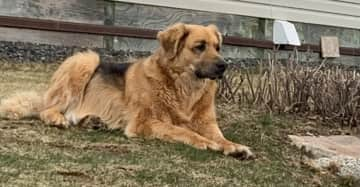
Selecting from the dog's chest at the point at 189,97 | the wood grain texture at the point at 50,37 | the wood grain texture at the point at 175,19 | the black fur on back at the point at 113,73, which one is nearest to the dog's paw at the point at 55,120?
the black fur on back at the point at 113,73

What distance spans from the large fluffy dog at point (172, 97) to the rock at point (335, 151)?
27.8 inches

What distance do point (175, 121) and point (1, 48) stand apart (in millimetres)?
5193

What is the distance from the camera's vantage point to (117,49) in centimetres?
1180

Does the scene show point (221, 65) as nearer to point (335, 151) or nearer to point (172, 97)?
point (172, 97)

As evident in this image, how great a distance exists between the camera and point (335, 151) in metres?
6.20

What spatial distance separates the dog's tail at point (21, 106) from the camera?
6719 millimetres

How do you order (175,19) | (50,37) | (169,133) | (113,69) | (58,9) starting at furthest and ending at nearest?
(175,19), (58,9), (50,37), (113,69), (169,133)

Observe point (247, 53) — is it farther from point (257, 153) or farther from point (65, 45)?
point (257, 153)

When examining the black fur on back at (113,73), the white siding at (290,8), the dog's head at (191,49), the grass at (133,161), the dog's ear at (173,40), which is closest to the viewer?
the grass at (133,161)

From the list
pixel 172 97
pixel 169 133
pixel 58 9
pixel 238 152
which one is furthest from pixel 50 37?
pixel 238 152

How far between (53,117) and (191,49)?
4.67 ft

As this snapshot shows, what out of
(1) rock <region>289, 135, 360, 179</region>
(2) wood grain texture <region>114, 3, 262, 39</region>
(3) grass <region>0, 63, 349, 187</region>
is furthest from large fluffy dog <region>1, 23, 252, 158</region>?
(2) wood grain texture <region>114, 3, 262, 39</region>

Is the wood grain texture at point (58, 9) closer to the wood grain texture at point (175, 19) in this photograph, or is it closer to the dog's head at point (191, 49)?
the wood grain texture at point (175, 19)

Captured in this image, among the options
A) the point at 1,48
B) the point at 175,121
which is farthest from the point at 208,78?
the point at 1,48
